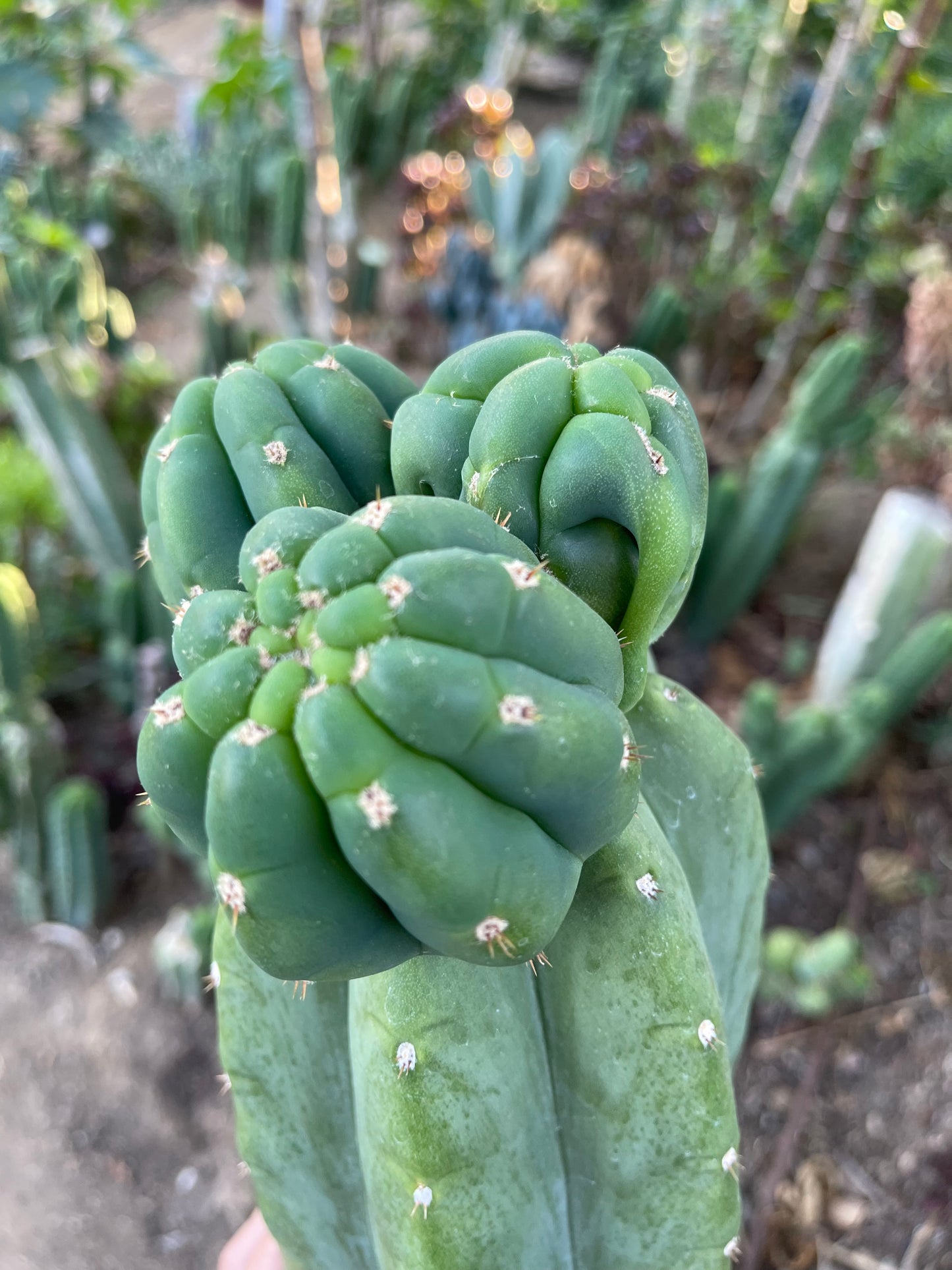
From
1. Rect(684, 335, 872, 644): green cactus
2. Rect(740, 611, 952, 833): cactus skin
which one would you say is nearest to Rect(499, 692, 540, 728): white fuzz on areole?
Rect(740, 611, 952, 833): cactus skin

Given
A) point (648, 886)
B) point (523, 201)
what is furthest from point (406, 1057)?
point (523, 201)

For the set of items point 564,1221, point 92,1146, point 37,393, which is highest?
point 564,1221

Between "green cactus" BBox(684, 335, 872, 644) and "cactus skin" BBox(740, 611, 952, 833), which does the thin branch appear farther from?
"cactus skin" BBox(740, 611, 952, 833)

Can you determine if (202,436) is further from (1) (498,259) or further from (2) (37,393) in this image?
(1) (498,259)

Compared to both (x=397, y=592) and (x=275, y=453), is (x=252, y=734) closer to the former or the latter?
(x=397, y=592)

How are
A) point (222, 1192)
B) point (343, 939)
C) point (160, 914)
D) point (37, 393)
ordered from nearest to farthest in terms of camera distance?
1. point (343, 939)
2. point (222, 1192)
3. point (160, 914)
4. point (37, 393)

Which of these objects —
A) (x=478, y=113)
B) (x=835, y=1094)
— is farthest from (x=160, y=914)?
(x=478, y=113)

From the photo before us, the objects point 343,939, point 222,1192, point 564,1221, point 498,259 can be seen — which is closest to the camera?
point 343,939
